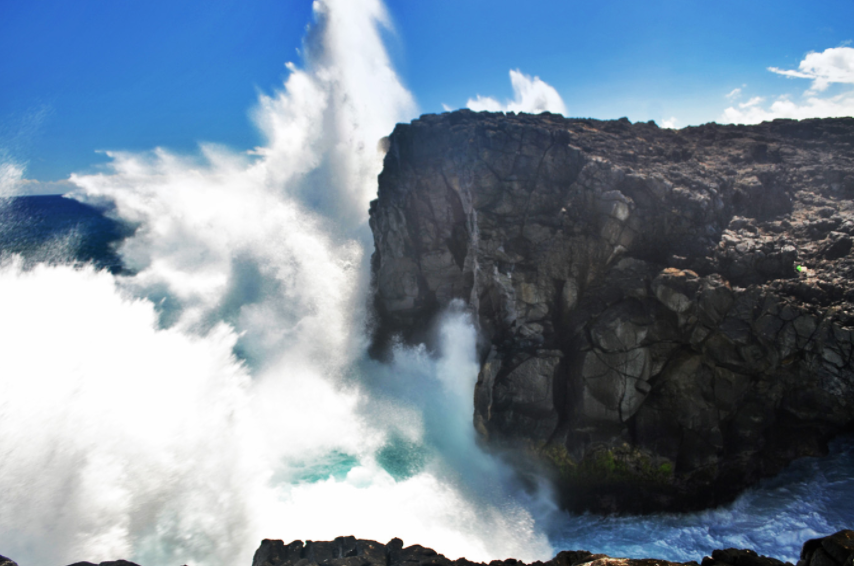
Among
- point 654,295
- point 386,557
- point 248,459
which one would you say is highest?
point 654,295

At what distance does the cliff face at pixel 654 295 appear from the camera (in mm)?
13945

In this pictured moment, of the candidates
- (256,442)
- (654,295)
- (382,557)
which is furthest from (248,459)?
(654,295)

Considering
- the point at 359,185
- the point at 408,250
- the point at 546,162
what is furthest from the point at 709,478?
the point at 359,185

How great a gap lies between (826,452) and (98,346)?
2916cm

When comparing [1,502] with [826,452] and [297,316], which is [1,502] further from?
[826,452]

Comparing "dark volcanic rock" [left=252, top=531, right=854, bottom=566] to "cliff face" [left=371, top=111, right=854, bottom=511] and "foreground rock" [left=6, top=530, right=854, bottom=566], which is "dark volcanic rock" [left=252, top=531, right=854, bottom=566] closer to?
"foreground rock" [left=6, top=530, right=854, bottom=566]

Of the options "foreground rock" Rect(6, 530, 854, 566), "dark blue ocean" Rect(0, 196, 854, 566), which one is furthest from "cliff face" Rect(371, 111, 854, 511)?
"foreground rock" Rect(6, 530, 854, 566)

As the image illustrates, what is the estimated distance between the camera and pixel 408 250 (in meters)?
23.5

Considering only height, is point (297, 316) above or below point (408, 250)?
below

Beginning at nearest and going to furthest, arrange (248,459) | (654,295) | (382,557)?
(382,557) < (654,295) < (248,459)

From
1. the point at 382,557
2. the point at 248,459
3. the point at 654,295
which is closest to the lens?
the point at 382,557

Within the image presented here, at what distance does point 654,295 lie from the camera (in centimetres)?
1542

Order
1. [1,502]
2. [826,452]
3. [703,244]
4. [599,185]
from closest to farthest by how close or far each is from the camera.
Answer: [1,502], [826,452], [703,244], [599,185]

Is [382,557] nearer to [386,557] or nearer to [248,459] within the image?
[386,557]
